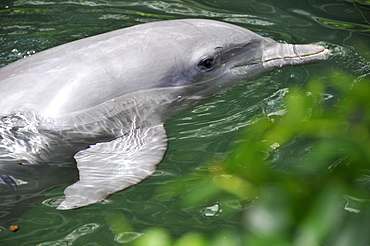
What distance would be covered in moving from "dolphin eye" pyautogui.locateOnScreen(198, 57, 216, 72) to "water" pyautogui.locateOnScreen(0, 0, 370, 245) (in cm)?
58

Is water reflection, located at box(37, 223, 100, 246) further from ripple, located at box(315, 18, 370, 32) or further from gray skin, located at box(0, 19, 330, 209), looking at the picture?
ripple, located at box(315, 18, 370, 32)

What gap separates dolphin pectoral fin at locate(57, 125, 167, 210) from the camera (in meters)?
3.93

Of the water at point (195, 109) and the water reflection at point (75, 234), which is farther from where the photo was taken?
the water at point (195, 109)

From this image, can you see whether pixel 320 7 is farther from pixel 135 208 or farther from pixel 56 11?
pixel 135 208

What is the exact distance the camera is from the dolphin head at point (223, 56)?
15.9ft

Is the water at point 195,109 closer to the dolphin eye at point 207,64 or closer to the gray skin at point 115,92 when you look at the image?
the gray skin at point 115,92

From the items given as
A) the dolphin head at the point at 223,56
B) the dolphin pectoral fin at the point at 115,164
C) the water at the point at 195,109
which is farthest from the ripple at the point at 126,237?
the dolphin head at the point at 223,56

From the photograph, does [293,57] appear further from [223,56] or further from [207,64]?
[207,64]

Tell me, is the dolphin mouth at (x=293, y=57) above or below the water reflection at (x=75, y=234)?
above

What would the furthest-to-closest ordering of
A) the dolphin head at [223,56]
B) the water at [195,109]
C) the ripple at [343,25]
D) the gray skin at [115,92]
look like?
the ripple at [343,25] < the dolphin head at [223,56] < the gray skin at [115,92] < the water at [195,109]

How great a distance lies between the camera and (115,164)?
426 centimetres

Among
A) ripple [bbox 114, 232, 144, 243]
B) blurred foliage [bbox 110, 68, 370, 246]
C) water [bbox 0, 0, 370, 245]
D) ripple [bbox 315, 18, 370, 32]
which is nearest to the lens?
blurred foliage [bbox 110, 68, 370, 246]

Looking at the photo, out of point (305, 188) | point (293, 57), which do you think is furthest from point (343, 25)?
point (305, 188)

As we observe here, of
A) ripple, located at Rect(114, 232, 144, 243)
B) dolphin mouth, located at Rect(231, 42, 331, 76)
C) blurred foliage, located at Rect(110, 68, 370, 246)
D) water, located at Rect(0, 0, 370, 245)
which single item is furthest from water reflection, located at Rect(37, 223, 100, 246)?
blurred foliage, located at Rect(110, 68, 370, 246)
